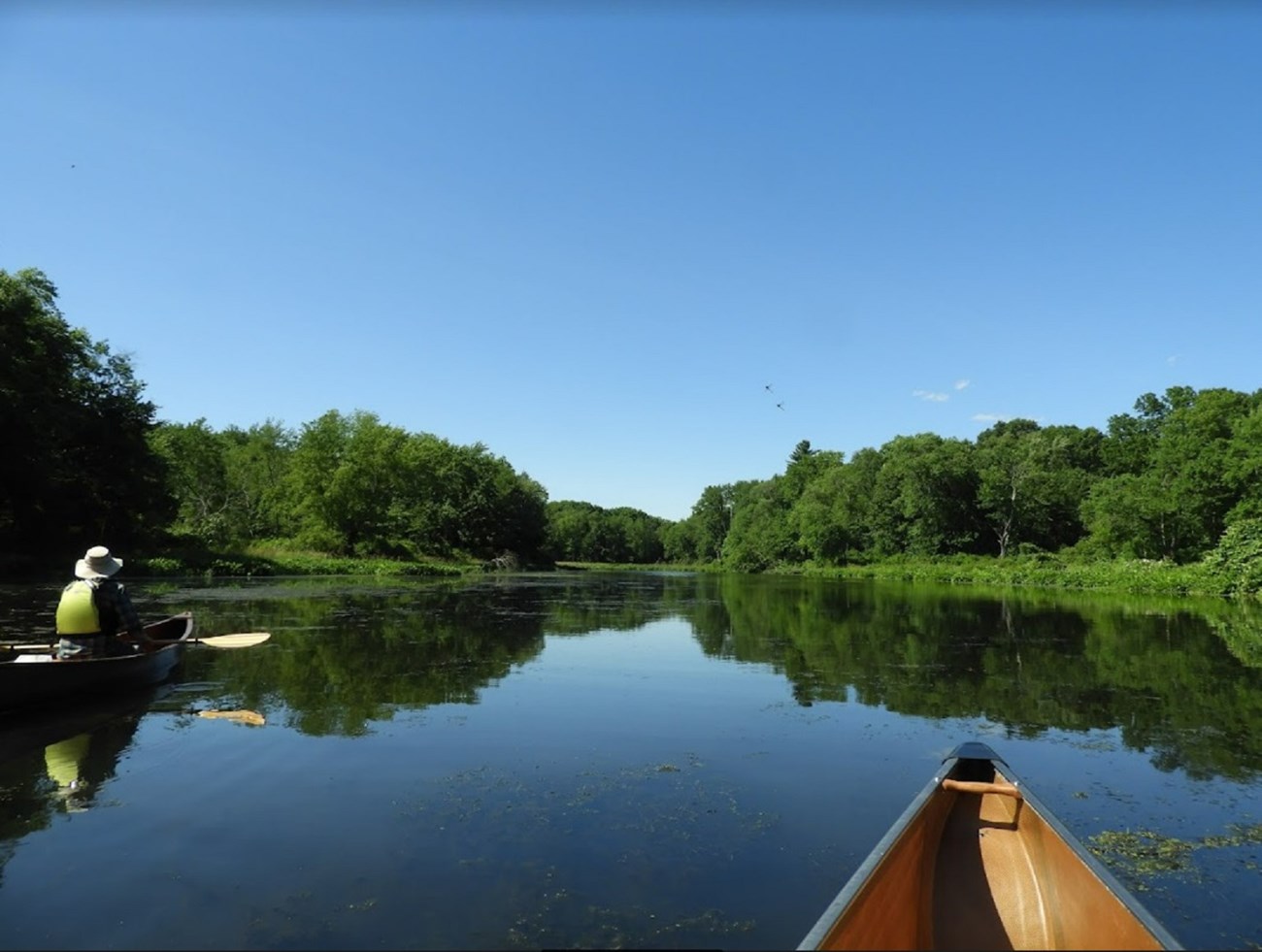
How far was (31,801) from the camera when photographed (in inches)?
241

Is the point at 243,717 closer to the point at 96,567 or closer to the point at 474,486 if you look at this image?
the point at 96,567

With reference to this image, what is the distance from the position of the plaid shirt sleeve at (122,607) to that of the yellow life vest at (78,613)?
0.22 metres

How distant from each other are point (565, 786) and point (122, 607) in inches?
299

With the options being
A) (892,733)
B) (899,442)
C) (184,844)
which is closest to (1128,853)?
(892,733)

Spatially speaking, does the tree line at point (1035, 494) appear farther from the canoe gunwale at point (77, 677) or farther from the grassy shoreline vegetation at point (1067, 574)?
the canoe gunwale at point (77, 677)

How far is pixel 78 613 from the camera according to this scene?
9.77m

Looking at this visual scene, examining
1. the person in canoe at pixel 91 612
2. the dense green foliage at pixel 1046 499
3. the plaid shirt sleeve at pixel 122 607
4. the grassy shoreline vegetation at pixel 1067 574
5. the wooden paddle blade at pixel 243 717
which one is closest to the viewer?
the wooden paddle blade at pixel 243 717

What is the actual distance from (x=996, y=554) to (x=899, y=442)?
1700 centimetres

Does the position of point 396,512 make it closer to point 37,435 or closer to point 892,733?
point 37,435

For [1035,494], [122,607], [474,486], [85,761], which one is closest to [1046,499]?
[1035,494]

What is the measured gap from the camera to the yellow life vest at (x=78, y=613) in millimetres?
9734

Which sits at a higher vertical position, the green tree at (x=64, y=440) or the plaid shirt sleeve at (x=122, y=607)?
the green tree at (x=64, y=440)

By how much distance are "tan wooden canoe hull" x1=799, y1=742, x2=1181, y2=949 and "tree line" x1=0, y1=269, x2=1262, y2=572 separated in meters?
35.1

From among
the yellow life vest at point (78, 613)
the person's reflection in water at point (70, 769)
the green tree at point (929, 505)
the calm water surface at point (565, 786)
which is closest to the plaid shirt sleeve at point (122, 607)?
the yellow life vest at point (78, 613)
